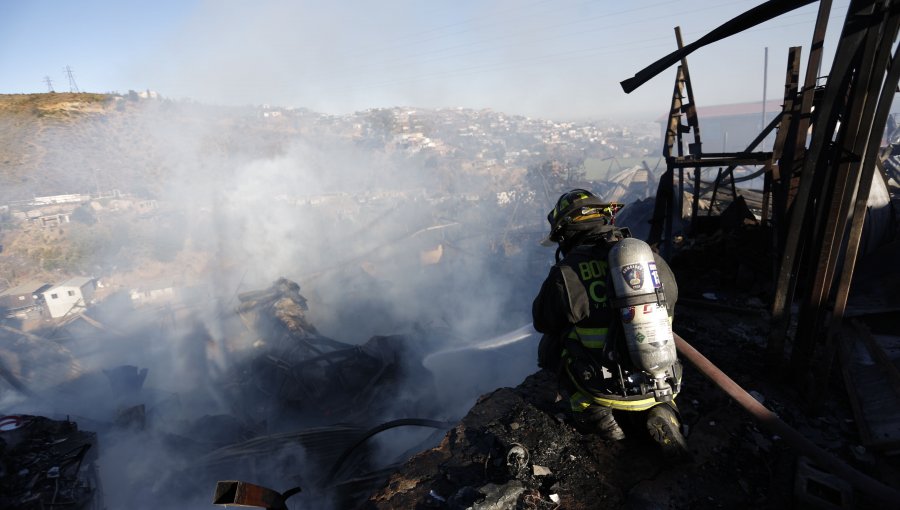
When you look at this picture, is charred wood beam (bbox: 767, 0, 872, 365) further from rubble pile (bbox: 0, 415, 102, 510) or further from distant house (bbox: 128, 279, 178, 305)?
distant house (bbox: 128, 279, 178, 305)

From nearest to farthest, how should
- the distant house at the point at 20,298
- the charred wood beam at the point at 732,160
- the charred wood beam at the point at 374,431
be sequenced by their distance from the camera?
the charred wood beam at the point at 374,431 → the charred wood beam at the point at 732,160 → the distant house at the point at 20,298

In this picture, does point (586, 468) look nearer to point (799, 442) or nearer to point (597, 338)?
point (597, 338)

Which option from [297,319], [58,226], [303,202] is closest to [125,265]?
[58,226]

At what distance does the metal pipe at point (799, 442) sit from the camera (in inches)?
71.3

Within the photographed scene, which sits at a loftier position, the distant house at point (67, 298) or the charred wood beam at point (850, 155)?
the charred wood beam at point (850, 155)

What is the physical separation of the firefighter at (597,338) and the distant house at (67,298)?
19.7 metres

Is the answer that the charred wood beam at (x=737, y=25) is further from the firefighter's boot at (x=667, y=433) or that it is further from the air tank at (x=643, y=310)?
the firefighter's boot at (x=667, y=433)

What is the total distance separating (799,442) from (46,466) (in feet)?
21.3

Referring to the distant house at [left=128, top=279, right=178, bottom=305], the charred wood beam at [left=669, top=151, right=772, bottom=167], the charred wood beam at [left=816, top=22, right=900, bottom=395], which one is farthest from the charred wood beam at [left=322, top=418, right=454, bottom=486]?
the distant house at [left=128, top=279, right=178, bottom=305]

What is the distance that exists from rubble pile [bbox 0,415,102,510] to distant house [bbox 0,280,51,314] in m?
14.8

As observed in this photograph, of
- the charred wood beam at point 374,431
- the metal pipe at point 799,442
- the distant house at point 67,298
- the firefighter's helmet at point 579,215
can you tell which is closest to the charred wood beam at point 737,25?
the firefighter's helmet at point 579,215

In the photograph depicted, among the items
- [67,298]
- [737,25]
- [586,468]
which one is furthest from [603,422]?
[67,298]

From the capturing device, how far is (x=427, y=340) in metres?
12.1

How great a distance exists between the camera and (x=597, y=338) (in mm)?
2369
